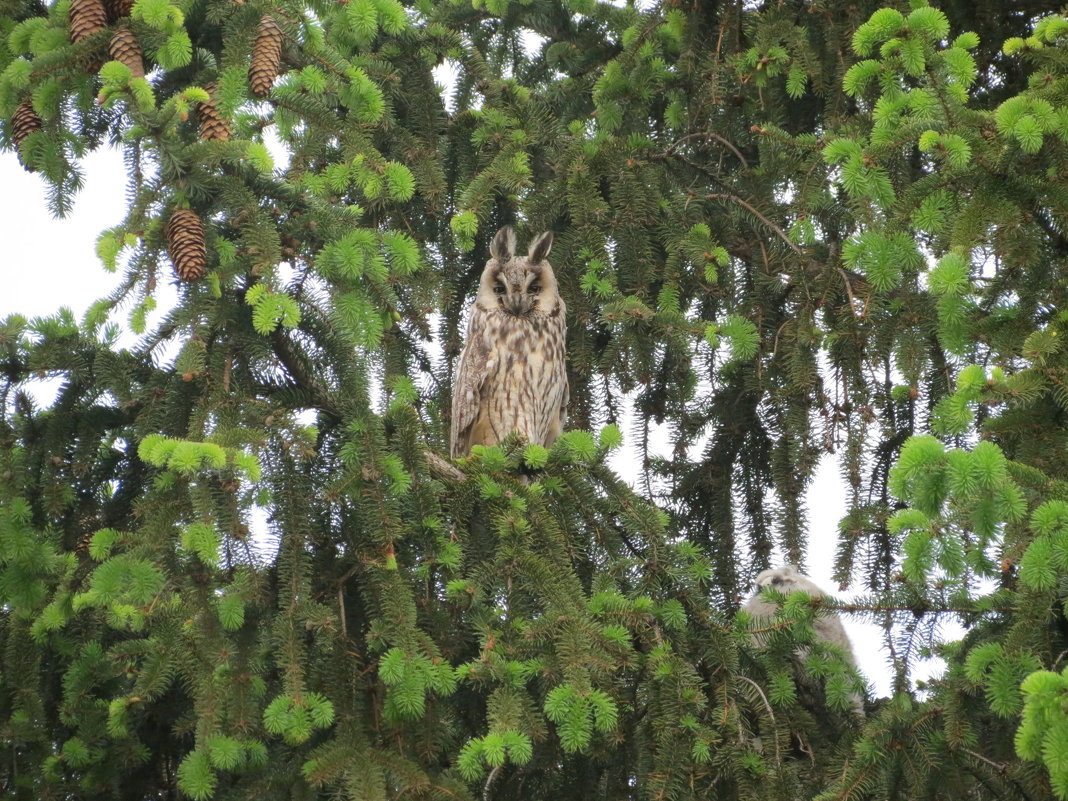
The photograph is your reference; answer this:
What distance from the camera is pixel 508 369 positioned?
4.54 meters

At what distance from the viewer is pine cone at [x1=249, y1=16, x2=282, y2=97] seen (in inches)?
92.1

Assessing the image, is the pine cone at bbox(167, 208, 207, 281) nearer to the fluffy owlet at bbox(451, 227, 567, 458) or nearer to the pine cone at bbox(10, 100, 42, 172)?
the pine cone at bbox(10, 100, 42, 172)

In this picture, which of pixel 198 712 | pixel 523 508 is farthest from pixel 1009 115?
pixel 198 712

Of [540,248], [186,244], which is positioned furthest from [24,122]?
[540,248]

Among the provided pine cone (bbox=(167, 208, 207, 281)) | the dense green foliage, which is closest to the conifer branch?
the dense green foliage

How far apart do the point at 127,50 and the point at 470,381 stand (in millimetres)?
2452

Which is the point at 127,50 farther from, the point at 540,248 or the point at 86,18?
the point at 540,248

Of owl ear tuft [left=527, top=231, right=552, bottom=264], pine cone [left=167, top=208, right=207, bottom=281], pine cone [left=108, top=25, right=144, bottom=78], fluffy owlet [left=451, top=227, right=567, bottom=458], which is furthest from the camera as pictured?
fluffy owlet [left=451, top=227, right=567, bottom=458]

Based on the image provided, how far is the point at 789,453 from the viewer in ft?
11.9

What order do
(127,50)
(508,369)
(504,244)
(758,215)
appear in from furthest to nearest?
(508,369), (504,244), (758,215), (127,50)

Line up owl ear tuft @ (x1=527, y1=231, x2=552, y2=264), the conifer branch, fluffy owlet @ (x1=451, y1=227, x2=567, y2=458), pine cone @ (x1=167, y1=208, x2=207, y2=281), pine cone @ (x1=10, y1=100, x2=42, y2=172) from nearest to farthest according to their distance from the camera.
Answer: pine cone @ (x1=167, y1=208, x2=207, y2=281), pine cone @ (x1=10, y1=100, x2=42, y2=172), the conifer branch, owl ear tuft @ (x1=527, y1=231, x2=552, y2=264), fluffy owlet @ (x1=451, y1=227, x2=567, y2=458)

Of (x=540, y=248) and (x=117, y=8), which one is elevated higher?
(x=540, y=248)

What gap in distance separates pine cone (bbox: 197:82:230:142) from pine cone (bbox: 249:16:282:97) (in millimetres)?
95

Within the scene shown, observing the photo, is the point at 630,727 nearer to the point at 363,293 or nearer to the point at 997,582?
→ the point at 997,582
